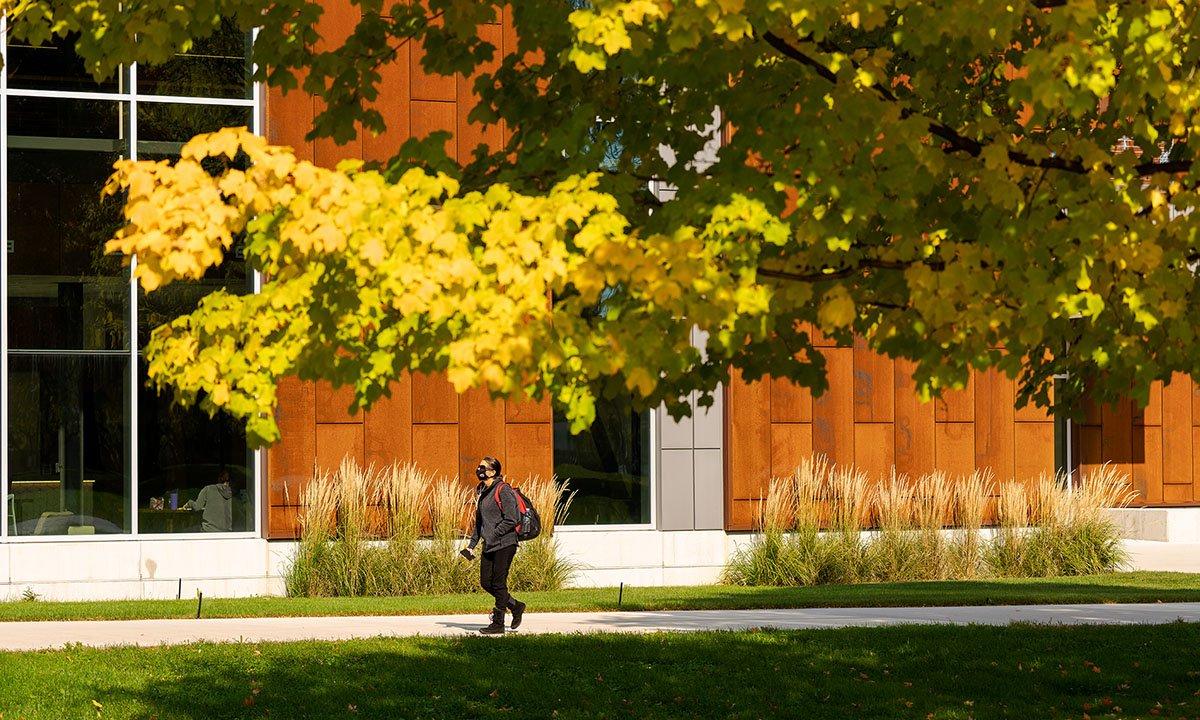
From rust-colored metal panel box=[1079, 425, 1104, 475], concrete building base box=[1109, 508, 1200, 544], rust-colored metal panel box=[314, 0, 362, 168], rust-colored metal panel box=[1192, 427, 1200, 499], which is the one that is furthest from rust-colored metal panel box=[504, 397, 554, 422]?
rust-colored metal panel box=[1192, 427, 1200, 499]

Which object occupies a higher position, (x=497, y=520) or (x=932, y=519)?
(x=497, y=520)

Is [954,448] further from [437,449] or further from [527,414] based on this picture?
[437,449]

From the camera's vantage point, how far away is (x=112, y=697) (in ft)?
34.1

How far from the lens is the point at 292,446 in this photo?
62.0 feet

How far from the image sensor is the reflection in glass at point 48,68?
715 inches

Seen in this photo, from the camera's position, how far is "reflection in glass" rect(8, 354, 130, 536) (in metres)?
18.0

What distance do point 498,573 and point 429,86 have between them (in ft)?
24.7

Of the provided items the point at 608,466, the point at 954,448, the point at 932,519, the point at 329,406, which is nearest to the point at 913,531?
the point at 932,519

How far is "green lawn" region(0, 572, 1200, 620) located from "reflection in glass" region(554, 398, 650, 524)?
1514 millimetres

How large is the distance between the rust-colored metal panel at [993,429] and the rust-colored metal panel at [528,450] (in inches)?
→ 238

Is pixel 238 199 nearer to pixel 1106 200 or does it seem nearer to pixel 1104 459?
pixel 1106 200

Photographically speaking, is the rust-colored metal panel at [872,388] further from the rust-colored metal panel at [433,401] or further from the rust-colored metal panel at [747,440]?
the rust-colored metal panel at [433,401]

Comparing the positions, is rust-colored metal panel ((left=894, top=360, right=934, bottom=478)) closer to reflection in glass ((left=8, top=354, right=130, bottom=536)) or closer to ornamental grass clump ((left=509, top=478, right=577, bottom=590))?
ornamental grass clump ((left=509, top=478, right=577, bottom=590))

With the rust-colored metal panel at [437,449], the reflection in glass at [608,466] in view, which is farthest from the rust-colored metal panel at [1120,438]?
the rust-colored metal panel at [437,449]
